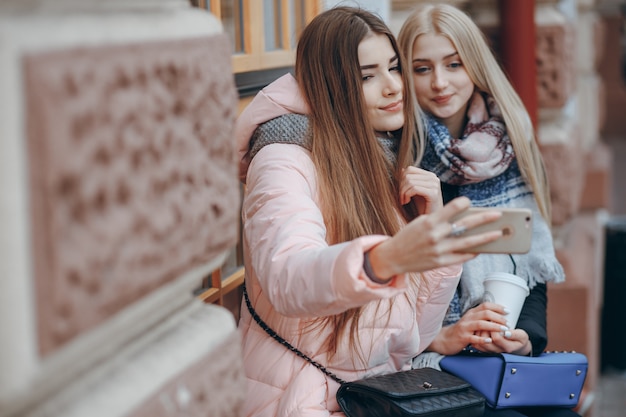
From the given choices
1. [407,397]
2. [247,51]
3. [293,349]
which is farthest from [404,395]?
[247,51]

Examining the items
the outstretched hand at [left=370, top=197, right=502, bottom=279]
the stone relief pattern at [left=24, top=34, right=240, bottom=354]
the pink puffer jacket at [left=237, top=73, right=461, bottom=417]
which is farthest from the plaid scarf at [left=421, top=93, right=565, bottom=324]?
the stone relief pattern at [left=24, top=34, right=240, bottom=354]

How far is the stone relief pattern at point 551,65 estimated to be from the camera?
14.7 ft

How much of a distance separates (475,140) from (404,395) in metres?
1.00

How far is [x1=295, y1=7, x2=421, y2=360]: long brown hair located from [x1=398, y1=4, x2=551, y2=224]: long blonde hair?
582mm

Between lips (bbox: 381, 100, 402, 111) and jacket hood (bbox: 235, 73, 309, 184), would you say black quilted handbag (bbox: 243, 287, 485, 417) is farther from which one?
lips (bbox: 381, 100, 402, 111)

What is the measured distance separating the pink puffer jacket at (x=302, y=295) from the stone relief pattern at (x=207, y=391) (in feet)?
0.71

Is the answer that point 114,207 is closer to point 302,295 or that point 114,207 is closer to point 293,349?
point 302,295

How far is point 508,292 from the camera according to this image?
2619 millimetres

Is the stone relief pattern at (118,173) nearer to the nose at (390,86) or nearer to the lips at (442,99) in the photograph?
the nose at (390,86)

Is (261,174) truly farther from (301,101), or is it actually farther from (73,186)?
(73,186)

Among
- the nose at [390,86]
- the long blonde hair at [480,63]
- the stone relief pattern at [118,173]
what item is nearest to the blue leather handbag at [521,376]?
the long blonde hair at [480,63]

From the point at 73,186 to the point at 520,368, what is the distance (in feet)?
5.34

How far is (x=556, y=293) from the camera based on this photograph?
429cm

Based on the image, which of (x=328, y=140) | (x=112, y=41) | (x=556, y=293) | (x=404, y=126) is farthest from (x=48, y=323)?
(x=556, y=293)
